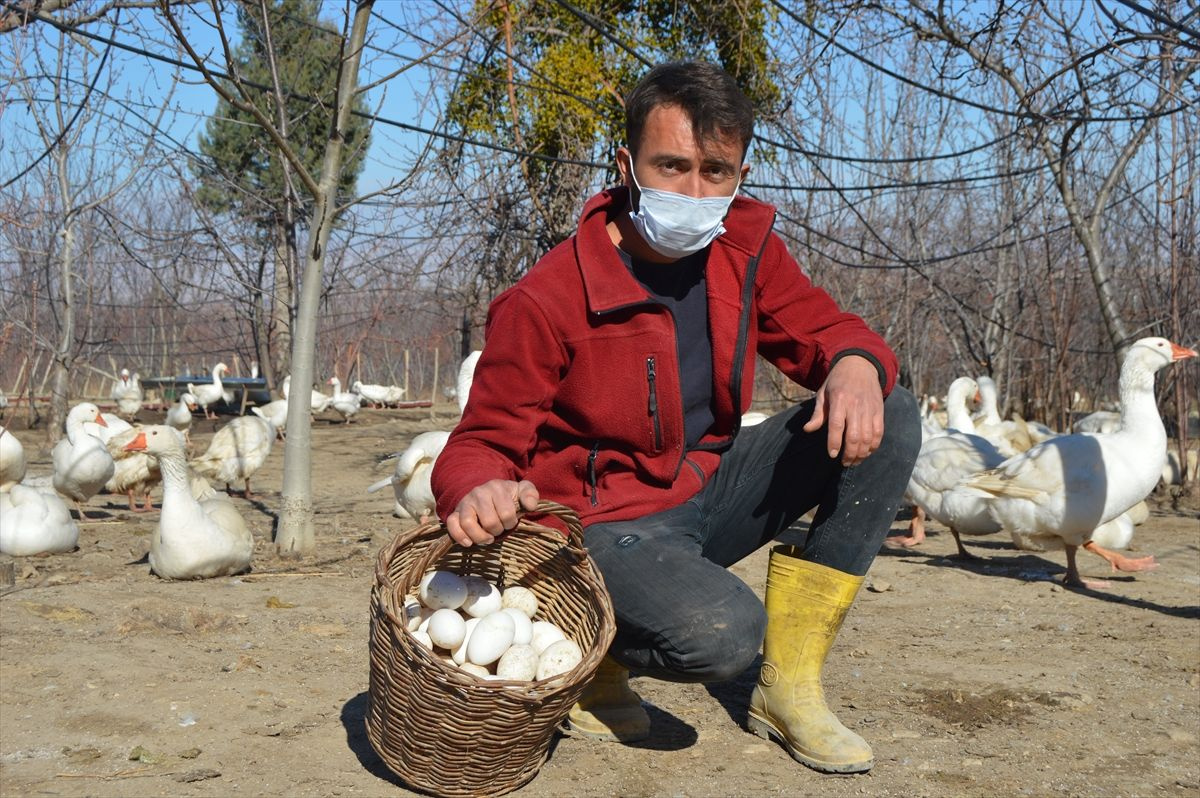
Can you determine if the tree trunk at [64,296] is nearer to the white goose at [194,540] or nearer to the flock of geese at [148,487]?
the flock of geese at [148,487]

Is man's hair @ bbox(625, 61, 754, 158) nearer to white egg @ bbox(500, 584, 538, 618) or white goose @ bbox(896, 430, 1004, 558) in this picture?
white egg @ bbox(500, 584, 538, 618)

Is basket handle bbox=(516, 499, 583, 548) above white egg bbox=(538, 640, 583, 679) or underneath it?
above

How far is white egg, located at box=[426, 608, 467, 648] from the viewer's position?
8.10ft

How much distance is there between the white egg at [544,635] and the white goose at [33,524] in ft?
14.0

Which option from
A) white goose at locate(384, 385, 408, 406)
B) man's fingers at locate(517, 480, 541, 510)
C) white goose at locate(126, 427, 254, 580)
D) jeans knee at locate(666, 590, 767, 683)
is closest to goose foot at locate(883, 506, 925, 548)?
white goose at locate(126, 427, 254, 580)

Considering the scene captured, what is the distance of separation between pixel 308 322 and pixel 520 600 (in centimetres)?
326

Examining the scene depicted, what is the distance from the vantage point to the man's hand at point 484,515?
90.0 inches

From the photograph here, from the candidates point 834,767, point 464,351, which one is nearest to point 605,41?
point 464,351

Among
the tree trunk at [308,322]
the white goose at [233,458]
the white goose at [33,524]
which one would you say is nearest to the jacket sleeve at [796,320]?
the tree trunk at [308,322]

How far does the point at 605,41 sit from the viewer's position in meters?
10.2

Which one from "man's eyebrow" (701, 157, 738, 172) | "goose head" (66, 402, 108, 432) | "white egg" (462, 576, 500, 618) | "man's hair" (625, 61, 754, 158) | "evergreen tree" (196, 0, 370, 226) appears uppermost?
"evergreen tree" (196, 0, 370, 226)

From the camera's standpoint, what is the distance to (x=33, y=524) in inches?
230

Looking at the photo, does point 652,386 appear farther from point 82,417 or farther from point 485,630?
point 82,417

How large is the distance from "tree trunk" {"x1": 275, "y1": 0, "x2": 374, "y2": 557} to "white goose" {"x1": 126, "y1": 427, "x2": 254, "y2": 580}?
42cm
